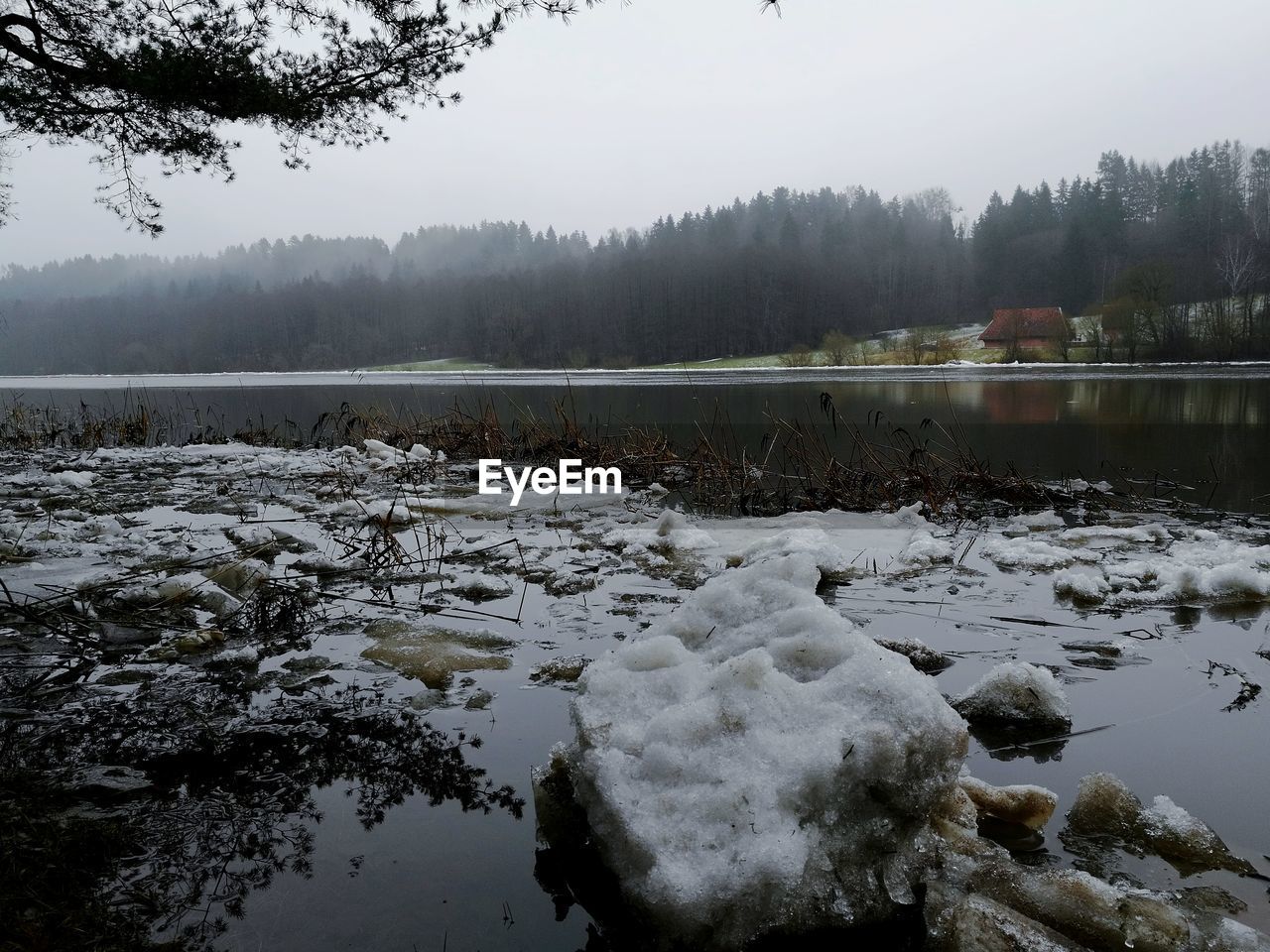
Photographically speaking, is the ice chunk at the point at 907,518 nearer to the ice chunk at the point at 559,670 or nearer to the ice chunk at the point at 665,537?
the ice chunk at the point at 665,537

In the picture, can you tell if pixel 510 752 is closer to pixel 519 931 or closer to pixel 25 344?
pixel 519 931

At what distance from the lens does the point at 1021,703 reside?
2.24m

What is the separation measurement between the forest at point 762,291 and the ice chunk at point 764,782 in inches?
1869

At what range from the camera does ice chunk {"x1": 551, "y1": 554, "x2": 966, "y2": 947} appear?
4.29 feet

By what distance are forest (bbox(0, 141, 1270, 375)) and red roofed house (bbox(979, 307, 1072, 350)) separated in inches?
138

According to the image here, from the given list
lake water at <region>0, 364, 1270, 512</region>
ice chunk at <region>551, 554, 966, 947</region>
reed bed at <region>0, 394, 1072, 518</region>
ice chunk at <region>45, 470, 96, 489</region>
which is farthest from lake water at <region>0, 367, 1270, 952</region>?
lake water at <region>0, 364, 1270, 512</region>

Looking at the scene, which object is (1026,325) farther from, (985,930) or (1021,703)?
(985,930)

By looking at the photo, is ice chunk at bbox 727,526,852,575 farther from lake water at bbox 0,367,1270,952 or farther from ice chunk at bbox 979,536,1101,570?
ice chunk at bbox 979,536,1101,570

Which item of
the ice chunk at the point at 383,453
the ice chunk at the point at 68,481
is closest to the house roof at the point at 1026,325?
the ice chunk at the point at 383,453

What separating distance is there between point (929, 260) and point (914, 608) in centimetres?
8149

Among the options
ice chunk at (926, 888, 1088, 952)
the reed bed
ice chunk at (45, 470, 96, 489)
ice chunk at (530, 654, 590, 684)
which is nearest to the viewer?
ice chunk at (926, 888, 1088, 952)

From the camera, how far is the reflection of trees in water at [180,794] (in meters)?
1.39

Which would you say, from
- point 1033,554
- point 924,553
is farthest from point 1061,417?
point 924,553

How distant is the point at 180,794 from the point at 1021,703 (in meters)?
2.34
